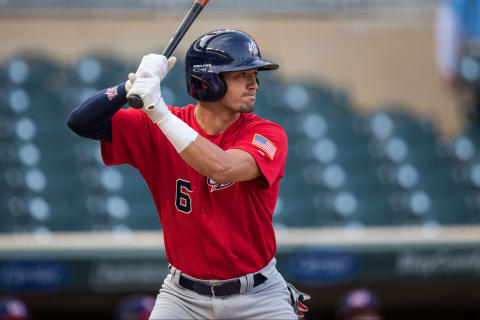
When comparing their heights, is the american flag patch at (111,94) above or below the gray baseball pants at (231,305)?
above

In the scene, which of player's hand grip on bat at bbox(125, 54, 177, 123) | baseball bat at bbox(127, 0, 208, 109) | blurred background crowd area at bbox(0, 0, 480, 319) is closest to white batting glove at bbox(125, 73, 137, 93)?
player's hand grip on bat at bbox(125, 54, 177, 123)

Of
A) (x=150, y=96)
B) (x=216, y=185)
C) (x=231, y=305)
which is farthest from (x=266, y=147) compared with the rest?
(x=231, y=305)

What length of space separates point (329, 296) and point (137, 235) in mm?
1612

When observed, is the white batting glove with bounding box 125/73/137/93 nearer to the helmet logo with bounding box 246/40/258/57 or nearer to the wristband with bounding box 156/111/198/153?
the wristband with bounding box 156/111/198/153

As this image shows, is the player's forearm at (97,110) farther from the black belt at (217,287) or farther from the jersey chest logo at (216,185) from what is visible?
the black belt at (217,287)

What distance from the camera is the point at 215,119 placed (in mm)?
3129

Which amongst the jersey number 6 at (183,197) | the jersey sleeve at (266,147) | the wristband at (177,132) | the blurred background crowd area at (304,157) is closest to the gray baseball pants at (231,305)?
the jersey number 6 at (183,197)

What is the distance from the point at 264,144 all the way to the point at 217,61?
354mm

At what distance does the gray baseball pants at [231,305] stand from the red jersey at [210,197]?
0.24ft

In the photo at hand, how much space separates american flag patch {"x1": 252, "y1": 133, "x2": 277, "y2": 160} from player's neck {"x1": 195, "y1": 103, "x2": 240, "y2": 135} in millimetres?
169

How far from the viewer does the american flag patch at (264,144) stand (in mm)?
2962

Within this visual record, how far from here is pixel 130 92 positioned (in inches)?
109

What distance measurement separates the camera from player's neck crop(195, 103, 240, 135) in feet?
10.2

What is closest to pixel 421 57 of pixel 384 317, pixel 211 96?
pixel 384 317
